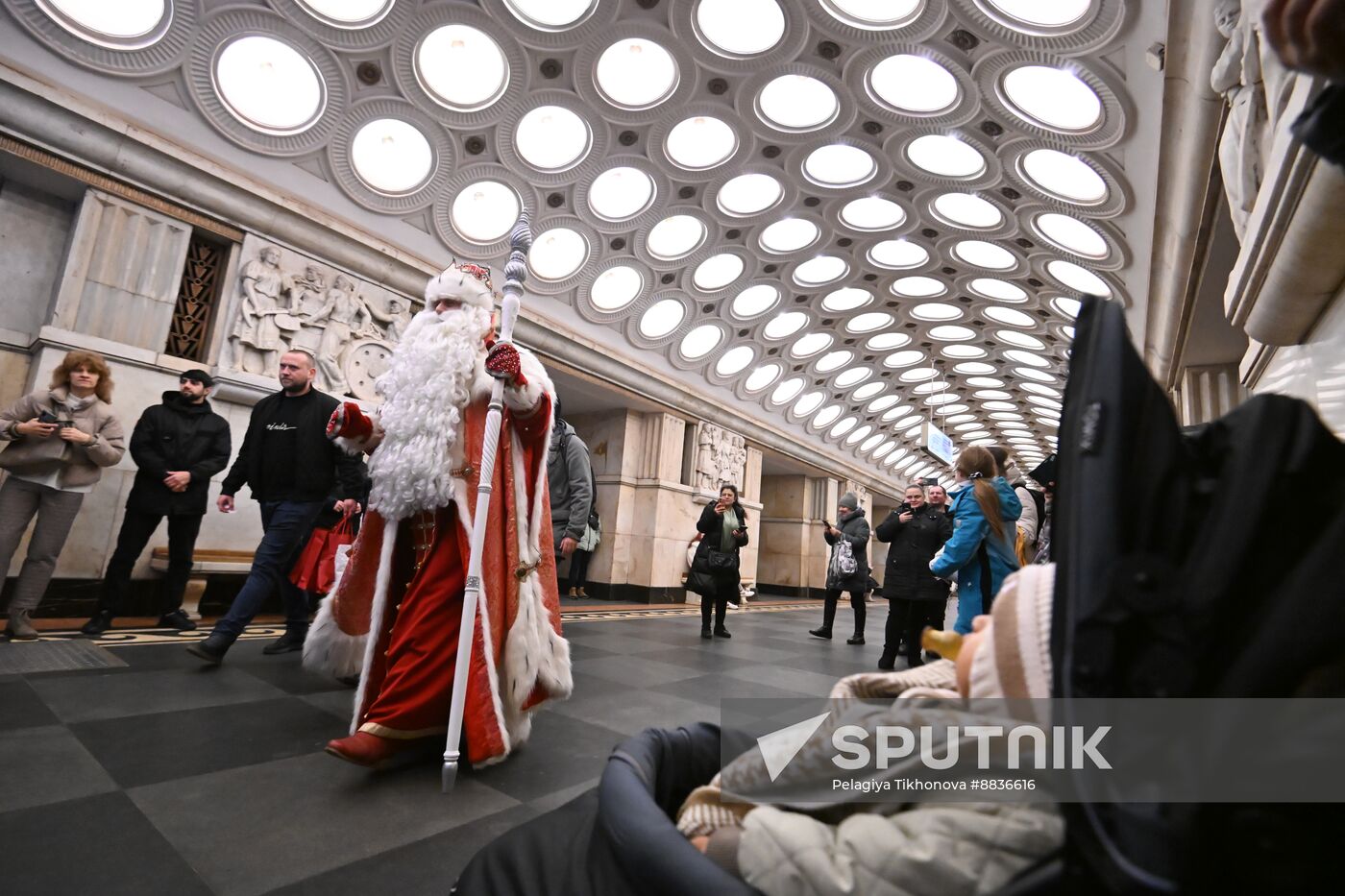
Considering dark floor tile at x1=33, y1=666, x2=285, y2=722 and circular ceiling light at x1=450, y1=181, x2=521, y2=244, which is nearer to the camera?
dark floor tile at x1=33, y1=666, x2=285, y2=722

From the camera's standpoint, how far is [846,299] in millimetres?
13906

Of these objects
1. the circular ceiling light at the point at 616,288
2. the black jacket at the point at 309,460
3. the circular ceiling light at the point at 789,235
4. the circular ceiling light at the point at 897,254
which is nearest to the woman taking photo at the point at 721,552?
the black jacket at the point at 309,460

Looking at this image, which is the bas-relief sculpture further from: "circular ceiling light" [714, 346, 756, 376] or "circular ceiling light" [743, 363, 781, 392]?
"circular ceiling light" [743, 363, 781, 392]

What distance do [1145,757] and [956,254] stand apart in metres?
13.2

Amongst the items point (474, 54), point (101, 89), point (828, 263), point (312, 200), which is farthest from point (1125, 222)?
point (101, 89)

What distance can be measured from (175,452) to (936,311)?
1493 cm

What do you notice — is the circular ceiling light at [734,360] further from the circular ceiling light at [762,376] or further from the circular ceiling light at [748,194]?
the circular ceiling light at [748,194]

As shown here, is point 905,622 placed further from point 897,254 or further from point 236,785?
point 897,254

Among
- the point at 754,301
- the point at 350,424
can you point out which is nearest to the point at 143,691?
the point at 350,424

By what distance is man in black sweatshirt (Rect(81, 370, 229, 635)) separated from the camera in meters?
4.05

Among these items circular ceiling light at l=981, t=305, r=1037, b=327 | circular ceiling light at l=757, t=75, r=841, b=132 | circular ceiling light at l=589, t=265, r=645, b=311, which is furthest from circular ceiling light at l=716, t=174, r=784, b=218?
circular ceiling light at l=981, t=305, r=1037, b=327

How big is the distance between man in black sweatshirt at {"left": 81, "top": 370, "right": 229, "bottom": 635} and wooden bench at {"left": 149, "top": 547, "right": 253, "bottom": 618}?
1.57 ft

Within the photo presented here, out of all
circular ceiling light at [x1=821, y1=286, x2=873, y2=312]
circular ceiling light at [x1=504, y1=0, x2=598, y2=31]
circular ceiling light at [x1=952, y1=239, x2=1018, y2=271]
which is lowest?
circular ceiling light at [x1=504, y1=0, x2=598, y2=31]

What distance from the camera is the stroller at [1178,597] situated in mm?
450
